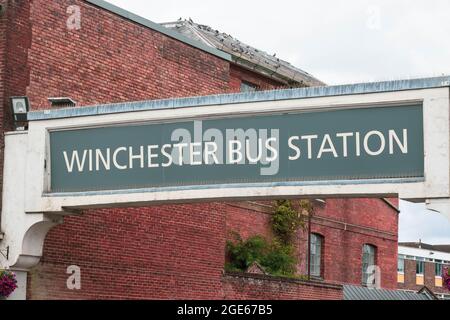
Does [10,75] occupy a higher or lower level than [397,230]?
higher

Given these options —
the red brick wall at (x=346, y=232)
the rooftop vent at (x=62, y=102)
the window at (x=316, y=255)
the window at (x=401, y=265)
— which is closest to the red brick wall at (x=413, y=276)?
the window at (x=401, y=265)

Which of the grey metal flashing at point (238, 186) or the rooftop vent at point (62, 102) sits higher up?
the rooftop vent at point (62, 102)

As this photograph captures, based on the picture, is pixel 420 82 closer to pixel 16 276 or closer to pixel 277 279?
pixel 16 276

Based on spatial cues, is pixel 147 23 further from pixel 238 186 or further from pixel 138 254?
pixel 238 186

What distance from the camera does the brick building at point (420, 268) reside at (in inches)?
2982

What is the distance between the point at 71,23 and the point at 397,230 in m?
20.6

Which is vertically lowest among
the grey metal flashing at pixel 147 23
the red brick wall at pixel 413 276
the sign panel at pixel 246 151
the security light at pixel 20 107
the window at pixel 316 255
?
the red brick wall at pixel 413 276

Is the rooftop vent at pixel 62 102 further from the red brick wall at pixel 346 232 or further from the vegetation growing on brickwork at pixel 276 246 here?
the red brick wall at pixel 346 232

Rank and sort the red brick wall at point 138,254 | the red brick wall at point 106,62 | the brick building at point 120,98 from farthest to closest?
the red brick wall at point 106,62 → the red brick wall at point 138,254 → the brick building at point 120,98

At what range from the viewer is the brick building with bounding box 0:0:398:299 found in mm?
18797

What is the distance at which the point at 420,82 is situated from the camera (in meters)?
14.1

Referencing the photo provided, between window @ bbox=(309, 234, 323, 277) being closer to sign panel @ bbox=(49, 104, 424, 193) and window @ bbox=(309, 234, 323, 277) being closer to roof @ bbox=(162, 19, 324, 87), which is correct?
roof @ bbox=(162, 19, 324, 87)

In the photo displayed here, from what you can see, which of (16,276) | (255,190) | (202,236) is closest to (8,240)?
(16,276)

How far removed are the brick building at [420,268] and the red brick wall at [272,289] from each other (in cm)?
4724
